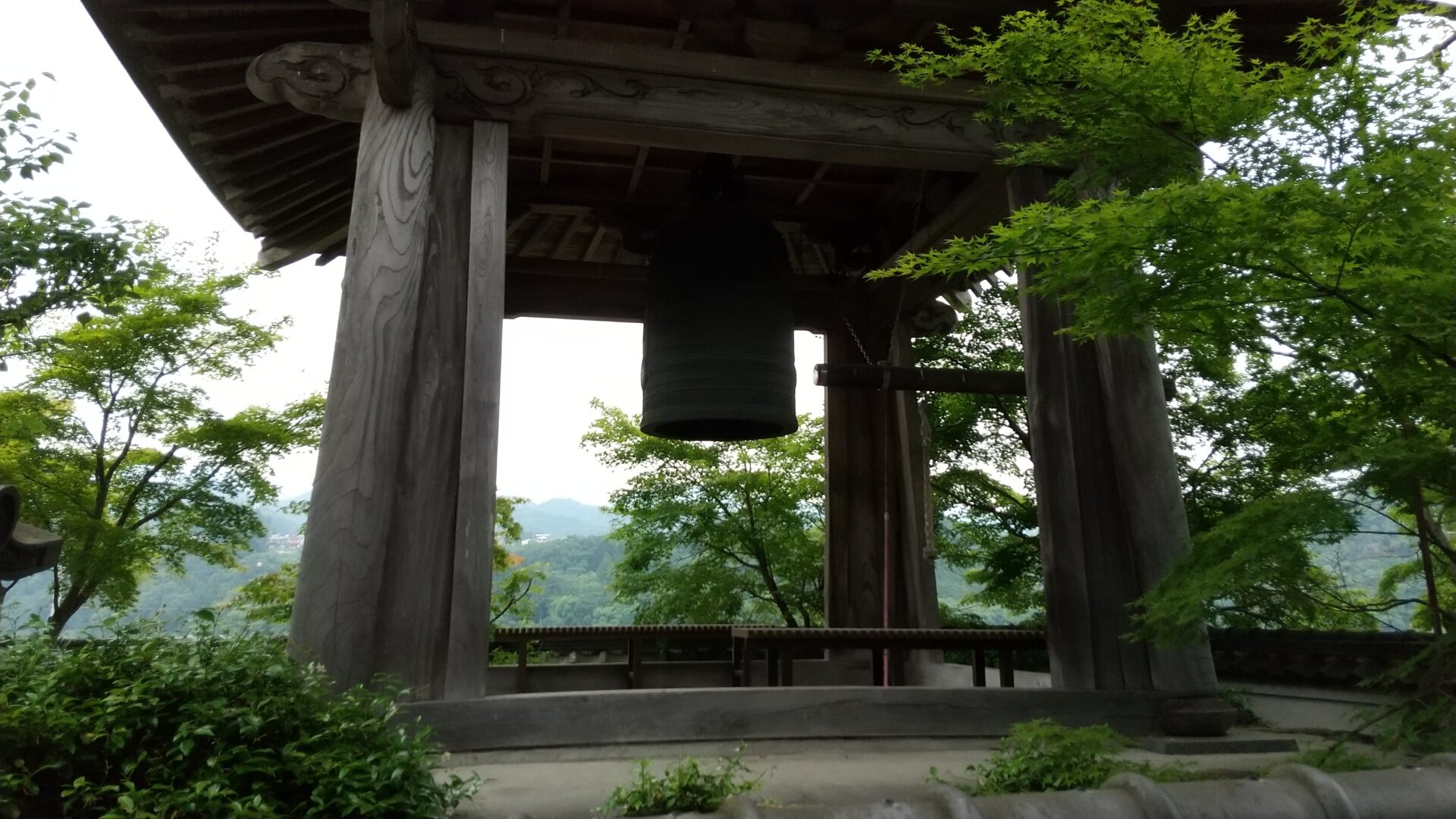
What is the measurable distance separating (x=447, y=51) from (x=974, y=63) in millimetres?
2814

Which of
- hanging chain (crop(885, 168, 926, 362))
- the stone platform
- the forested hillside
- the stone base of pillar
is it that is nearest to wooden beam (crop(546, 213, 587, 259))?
hanging chain (crop(885, 168, 926, 362))

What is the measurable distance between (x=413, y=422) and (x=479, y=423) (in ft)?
1.07

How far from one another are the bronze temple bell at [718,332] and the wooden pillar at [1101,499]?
1485mm

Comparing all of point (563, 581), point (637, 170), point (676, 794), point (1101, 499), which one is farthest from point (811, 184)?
point (563, 581)

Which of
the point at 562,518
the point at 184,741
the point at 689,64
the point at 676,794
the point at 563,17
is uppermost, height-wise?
the point at 562,518

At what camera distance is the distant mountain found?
8444 cm

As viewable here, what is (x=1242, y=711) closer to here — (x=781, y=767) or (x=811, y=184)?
(x=781, y=767)

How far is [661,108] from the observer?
5160 mm

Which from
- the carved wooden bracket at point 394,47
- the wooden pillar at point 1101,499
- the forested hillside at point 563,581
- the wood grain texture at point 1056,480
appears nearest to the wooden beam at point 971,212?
the wood grain texture at point 1056,480

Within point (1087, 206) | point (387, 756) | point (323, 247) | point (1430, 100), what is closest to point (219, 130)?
point (323, 247)

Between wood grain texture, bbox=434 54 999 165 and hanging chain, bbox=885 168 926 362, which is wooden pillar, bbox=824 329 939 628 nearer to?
hanging chain, bbox=885 168 926 362

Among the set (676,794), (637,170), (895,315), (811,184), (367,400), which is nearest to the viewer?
(676,794)

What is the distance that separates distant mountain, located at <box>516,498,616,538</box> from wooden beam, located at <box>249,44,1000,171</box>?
239 ft

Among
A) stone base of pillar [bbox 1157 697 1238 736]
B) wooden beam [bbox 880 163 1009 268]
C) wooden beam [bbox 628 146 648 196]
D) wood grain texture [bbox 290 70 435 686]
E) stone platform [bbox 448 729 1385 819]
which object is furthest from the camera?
wooden beam [bbox 628 146 648 196]
